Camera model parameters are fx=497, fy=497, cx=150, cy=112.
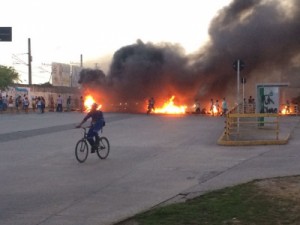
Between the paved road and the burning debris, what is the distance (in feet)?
86.4

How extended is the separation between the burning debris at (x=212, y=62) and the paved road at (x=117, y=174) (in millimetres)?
26341

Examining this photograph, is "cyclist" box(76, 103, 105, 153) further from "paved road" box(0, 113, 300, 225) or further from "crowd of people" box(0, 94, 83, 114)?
"crowd of people" box(0, 94, 83, 114)

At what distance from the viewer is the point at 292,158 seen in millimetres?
11961

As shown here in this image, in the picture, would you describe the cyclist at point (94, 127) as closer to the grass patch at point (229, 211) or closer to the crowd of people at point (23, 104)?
the grass patch at point (229, 211)

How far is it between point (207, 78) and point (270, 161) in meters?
32.9

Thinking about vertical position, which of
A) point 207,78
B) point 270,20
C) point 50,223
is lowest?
point 50,223

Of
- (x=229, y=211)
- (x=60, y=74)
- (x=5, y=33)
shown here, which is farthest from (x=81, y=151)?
(x=60, y=74)

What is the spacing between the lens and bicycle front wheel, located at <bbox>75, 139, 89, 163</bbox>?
1177 cm

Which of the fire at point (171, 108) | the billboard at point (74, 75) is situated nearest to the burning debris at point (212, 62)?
the fire at point (171, 108)

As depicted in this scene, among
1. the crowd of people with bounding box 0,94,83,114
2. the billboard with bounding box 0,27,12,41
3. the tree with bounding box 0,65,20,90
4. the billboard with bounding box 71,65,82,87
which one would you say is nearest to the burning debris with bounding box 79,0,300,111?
the crowd of people with bounding box 0,94,83,114

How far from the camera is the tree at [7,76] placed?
166ft


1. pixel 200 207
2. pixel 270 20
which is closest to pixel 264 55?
pixel 270 20

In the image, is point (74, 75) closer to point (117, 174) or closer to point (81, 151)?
point (81, 151)

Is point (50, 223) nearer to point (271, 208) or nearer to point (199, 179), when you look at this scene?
point (271, 208)
